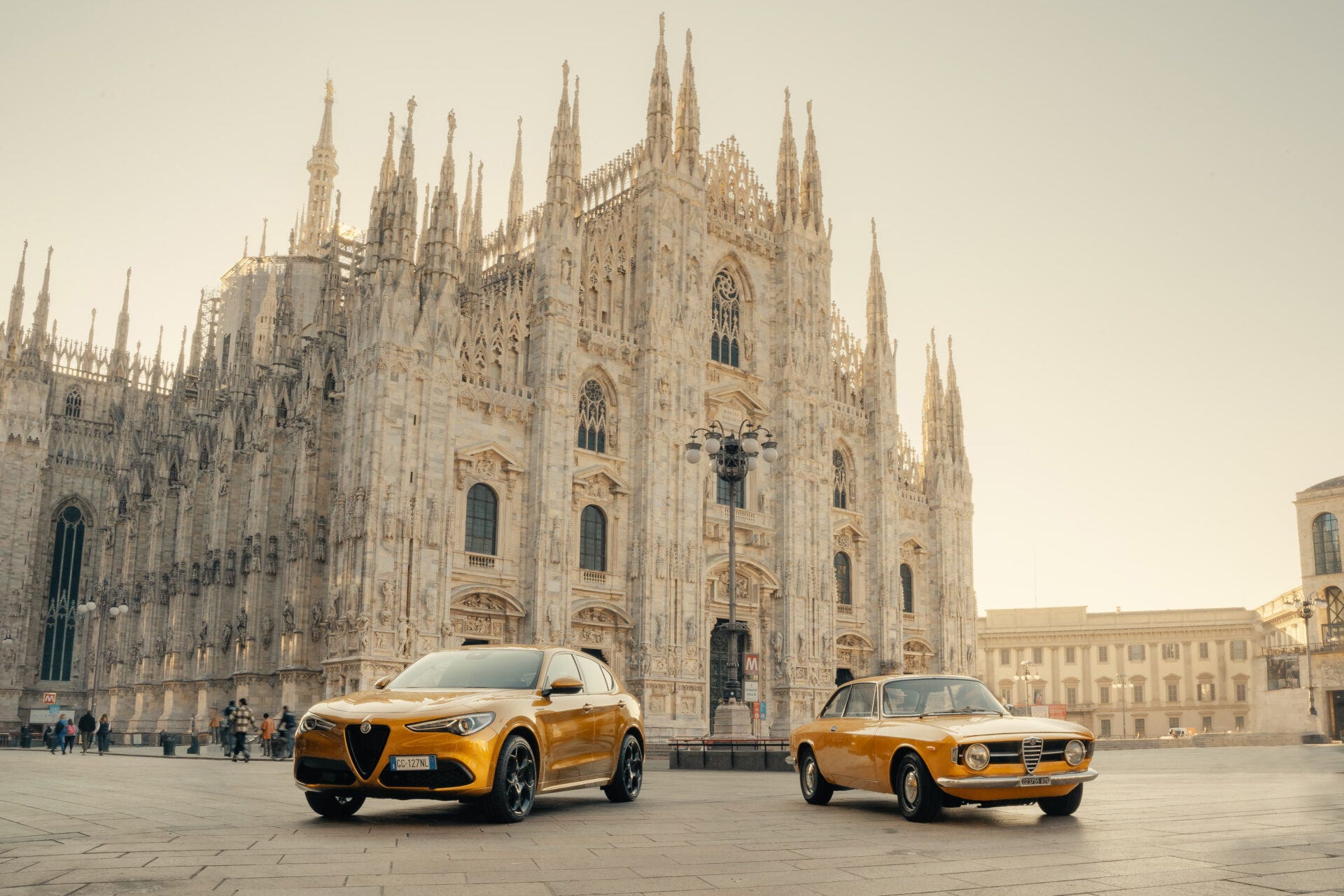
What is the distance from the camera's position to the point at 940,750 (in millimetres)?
9906

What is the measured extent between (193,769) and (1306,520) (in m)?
56.4

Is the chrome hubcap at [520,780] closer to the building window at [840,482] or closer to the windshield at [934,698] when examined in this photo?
the windshield at [934,698]

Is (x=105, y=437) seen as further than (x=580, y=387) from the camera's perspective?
Yes

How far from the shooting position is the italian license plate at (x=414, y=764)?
9141 mm

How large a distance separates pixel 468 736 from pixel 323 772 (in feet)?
4.18

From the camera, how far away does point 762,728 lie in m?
40.8

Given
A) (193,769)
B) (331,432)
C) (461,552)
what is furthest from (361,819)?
(331,432)

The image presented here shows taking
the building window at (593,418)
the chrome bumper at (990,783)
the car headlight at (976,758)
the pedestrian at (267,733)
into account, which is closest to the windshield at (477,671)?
the chrome bumper at (990,783)

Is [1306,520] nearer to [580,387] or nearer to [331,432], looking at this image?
[580,387]

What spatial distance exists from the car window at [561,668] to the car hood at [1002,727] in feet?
10.8

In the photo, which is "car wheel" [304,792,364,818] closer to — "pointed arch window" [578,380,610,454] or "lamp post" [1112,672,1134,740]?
"pointed arch window" [578,380,610,454]

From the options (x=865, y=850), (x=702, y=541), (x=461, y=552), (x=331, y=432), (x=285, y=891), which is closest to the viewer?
(x=285, y=891)

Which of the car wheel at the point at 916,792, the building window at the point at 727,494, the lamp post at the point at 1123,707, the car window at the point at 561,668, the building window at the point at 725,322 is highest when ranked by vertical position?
the building window at the point at 725,322

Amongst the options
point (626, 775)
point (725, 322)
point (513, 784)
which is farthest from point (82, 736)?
point (513, 784)
